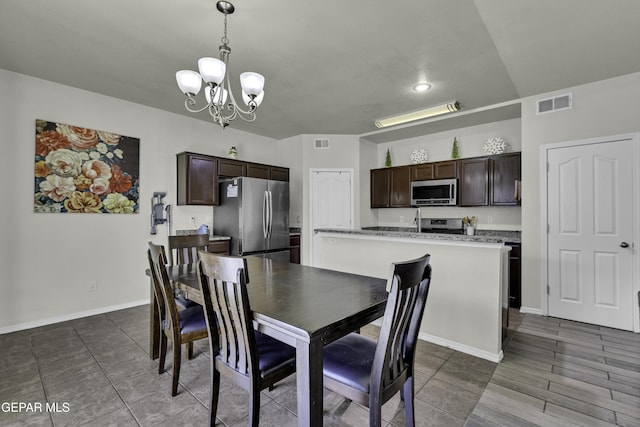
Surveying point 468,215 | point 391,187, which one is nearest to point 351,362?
point 468,215

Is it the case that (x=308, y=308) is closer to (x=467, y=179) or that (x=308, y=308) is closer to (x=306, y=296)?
(x=306, y=296)

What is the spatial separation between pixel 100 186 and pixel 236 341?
3301 millimetres

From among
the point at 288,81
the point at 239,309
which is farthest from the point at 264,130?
the point at 239,309

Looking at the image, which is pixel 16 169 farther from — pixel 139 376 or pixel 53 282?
pixel 139 376

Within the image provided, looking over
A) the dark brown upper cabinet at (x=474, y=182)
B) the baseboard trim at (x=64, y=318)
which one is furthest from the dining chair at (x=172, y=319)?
the dark brown upper cabinet at (x=474, y=182)

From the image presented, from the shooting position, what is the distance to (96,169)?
3557mm

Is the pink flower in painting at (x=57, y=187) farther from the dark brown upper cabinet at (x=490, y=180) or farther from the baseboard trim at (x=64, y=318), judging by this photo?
the dark brown upper cabinet at (x=490, y=180)

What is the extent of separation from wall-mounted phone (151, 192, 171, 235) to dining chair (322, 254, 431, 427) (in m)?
3.44

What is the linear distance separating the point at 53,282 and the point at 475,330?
14.7ft

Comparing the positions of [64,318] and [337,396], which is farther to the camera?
[64,318]

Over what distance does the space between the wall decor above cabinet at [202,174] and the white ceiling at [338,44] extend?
88 centimetres

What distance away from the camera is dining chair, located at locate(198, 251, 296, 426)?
4.42 ft

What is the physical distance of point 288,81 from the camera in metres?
3.25

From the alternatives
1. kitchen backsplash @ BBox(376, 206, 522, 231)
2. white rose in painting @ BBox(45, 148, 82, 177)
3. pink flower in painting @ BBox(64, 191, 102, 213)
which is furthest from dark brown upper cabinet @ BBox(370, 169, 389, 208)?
white rose in painting @ BBox(45, 148, 82, 177)
